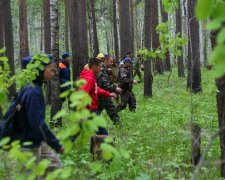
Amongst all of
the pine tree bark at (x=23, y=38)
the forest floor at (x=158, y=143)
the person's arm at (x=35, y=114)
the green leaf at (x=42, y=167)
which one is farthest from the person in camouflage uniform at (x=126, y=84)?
the green leaf at (x=42, y=167)

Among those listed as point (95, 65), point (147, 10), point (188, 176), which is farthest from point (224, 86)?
point (147, 10)

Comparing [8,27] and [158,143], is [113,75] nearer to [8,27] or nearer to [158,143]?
[158,143]

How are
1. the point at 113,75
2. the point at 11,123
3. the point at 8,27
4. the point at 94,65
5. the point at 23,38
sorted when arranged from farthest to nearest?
the point at 23,38 < the point at 8,27 < the point at 113,75 < the point at 94,65 < the point at 11,123

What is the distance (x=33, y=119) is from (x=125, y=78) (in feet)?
26.4

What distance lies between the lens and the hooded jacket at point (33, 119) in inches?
171

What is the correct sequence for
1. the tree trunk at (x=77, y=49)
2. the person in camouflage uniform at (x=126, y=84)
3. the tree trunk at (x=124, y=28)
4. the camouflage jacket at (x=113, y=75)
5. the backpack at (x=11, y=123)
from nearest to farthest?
the backpack at (x=11, y=123) < the person in camouflage uniform at (x=126, y=84) < the camouflage jacket at (x=113, y=75) < the tree trunk at (x=77, y=49) < the tree trunk at (x=124, y=28)

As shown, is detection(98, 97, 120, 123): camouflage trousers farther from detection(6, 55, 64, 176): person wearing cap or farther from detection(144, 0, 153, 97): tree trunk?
detection(144, 0, 153, 97): tree trunk

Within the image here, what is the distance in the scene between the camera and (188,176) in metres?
6.04

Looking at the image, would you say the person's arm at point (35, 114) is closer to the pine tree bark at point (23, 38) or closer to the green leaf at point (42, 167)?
the green leaf at point (42, 167)

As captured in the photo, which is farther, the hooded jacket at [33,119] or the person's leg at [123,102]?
the person's leg at [123,102]

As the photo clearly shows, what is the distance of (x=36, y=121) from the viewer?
14.2 feet

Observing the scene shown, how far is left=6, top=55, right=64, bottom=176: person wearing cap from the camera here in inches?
171

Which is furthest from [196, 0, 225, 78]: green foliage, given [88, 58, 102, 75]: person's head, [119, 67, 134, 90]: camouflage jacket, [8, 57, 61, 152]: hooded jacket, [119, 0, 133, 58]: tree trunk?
[119, 0, 133, 58]: tree trunk

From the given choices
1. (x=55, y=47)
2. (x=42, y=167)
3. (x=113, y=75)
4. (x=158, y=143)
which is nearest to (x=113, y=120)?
(x=158, y=143)
